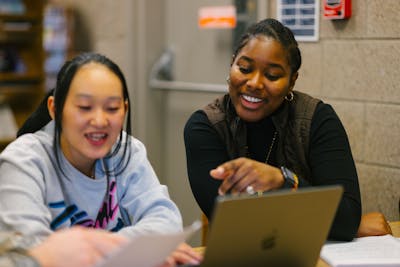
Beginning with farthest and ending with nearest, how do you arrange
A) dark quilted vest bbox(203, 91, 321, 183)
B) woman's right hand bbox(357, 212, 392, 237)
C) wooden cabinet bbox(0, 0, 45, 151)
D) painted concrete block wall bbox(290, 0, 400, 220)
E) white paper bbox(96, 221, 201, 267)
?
1. wooden cabinet bbox(0, 0, 45, 151)
2. painted concrete block wall bbox(290, 0, 400, 220)
3. dark quilted vest bbox(203, 91, 321, 183)
4. woman's right hand bbox(357, 212, 392, 237)
5. white paper bbox(96, 221, 201, 267)

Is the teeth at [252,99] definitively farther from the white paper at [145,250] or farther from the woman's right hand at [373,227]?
the white paper at [145,250]

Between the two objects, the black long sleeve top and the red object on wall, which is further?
the red object on wall

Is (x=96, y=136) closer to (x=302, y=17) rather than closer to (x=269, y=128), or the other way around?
(x=269, y=128)

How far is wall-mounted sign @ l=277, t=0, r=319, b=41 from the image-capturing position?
9.05 feet

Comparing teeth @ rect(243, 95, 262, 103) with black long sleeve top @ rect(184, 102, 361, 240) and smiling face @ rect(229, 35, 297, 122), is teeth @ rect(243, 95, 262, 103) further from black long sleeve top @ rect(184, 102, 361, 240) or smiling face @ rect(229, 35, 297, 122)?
black long sleeve top @ rect(184, 102, 361, 240)

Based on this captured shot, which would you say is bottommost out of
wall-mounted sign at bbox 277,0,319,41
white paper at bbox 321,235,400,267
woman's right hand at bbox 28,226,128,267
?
white paper at bbox 321,235,400,267

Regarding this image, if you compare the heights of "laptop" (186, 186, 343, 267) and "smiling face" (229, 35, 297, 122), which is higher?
"smiling face" (229, 35, 297, 122)

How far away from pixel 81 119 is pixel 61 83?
113 mm

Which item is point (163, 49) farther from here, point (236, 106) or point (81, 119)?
point (81, 119)

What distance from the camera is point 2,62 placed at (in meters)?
5.34

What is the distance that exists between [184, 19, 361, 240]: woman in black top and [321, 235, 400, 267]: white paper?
10cm

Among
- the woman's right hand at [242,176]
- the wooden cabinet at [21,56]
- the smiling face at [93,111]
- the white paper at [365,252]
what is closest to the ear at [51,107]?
Result: the smiling face at [93,111]

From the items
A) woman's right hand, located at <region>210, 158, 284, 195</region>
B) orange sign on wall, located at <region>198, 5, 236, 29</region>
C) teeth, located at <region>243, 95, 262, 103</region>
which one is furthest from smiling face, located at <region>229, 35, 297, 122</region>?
orange sign on wall, located at <region>198, 5, 236, 29</region>

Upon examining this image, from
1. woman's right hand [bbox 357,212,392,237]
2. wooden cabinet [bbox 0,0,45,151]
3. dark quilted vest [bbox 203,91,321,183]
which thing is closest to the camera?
woman's right hand [bbox 357,212,392,237]
